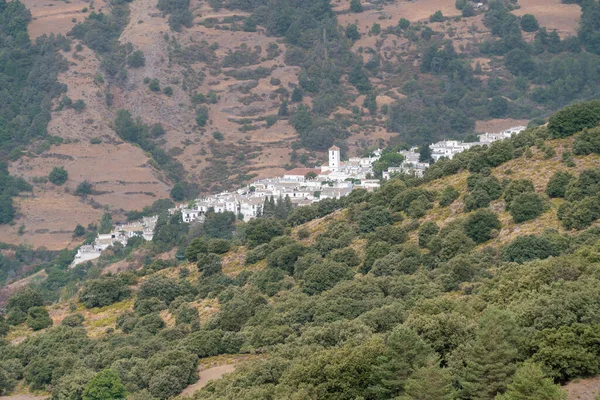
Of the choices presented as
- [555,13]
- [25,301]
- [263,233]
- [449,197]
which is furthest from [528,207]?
[555,13]

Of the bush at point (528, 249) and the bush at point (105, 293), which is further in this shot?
the bush at point (105, 293)

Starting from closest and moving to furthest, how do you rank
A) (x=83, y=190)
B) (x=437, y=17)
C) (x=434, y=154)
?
(x=434, y=154), (x=83, y=190), (x=437, y=17)

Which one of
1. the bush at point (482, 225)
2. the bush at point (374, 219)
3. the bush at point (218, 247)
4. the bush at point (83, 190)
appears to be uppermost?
the bush at point (482, 225)

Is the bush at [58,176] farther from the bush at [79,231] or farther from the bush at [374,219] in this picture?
the bush at [374,219]

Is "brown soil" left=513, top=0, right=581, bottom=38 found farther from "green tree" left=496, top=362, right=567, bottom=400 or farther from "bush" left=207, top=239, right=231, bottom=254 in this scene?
"green tree" left=496, top=362, right=567, bottom=400

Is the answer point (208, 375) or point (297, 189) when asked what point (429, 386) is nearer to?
point (208, 375)

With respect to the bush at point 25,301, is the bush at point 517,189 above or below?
above

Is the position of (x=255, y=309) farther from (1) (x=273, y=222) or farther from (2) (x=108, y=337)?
(1) (x=273, y=222)

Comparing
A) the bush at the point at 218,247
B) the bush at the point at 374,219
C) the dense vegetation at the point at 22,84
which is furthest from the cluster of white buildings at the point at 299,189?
the bush at the point at 374,219
